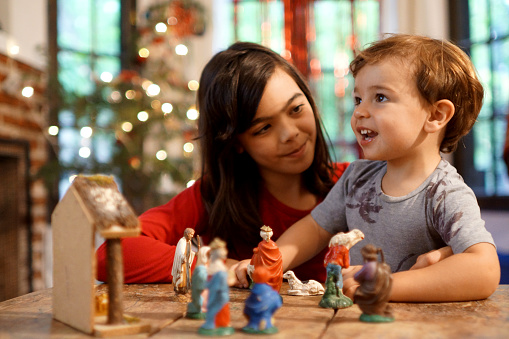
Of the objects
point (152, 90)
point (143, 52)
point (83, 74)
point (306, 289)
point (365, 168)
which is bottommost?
point (306, 289)

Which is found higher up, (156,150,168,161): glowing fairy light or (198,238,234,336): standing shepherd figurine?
(156,150,168,161): glowing fairy light

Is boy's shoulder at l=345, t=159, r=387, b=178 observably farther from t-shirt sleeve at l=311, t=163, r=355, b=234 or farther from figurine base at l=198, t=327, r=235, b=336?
figurine base at l=198, t=327, r=235, b=336

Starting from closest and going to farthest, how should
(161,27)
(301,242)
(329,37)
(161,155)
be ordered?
(301,242), (161,155), (161,27), (329,37)

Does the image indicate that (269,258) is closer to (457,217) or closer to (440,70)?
(457,217)

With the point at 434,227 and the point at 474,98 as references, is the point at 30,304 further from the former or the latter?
the point at 474,98

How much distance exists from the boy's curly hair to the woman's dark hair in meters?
0.38

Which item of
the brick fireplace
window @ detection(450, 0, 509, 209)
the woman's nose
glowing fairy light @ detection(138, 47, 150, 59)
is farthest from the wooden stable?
window @ detection(450, 0, 509, 209)

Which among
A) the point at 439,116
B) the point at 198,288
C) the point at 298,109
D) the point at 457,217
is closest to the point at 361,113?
the point at 439,116

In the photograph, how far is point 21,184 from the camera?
3.21 meters

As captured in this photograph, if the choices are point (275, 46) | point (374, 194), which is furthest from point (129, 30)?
point (374, 194)

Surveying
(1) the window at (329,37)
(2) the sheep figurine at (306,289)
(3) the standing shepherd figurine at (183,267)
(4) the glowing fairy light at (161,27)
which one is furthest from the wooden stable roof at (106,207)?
(1) the window at (329,37)

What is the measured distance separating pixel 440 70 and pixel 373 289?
53 cm

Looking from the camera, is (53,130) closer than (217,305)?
No

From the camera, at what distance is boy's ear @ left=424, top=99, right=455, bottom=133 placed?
3.44 ft
